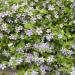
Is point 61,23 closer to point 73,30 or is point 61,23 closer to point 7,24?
point 73,30

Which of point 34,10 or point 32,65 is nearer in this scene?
point 32,65

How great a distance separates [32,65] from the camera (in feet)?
6.96

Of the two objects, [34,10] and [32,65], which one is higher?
[34,10]

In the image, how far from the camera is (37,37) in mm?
2189

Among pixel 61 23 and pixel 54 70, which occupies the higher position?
pixel 61 23

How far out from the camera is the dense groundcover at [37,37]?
6.93 ft

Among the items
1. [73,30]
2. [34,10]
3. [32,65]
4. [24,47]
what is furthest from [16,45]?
[73,30]

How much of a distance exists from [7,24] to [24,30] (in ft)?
0.54

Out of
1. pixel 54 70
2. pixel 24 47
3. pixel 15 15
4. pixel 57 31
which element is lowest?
pixel 54 70

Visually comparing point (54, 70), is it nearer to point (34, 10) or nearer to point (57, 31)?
point (57, 31)

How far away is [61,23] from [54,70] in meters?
0.45

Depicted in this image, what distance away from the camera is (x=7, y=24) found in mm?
2242

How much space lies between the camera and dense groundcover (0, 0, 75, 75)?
211 centimetres

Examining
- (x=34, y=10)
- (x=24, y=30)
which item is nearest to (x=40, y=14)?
(x=34, y=10)
